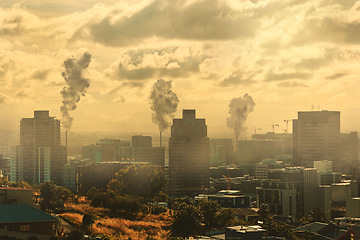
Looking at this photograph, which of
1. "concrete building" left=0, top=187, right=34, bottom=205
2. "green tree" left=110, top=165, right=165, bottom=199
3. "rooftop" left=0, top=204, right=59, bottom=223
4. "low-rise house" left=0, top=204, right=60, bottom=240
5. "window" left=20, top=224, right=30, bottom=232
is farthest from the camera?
"green tree" left=110, top=165, right=165, bottom=199

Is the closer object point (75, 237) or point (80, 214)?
point (75, 237)

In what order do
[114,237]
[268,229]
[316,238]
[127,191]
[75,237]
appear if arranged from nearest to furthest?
[75,237] < [114,237] < [268,229] < [316,238] < [127,191]

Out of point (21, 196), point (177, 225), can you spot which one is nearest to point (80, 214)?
point (21, 196)

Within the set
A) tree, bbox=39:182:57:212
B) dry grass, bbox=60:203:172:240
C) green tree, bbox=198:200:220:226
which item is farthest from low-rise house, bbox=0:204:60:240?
green tree, bbox=198:200:220:226

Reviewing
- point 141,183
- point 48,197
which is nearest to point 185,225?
point 48,197

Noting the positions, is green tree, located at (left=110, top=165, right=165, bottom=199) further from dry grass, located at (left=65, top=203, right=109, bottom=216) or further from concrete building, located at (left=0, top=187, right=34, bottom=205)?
concrete building, located at (left=0, top=187, right=34, bottom=205)

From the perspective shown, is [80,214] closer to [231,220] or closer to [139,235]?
[139,235]

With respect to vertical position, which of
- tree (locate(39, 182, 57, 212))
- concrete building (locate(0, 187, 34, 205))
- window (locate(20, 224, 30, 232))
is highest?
concrete building (locate(0, 187, 34, 205))

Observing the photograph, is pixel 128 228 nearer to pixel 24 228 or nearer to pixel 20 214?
pixel 20 214

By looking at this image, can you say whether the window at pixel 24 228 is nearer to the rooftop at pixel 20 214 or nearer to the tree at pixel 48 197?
the rooftop at pixel 20 214
